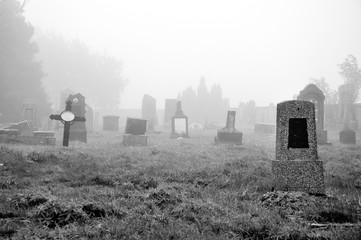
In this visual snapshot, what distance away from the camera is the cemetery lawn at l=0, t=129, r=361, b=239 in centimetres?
344

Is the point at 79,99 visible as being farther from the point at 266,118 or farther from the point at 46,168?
the point at 266,118

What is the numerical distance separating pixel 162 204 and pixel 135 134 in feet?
37.0

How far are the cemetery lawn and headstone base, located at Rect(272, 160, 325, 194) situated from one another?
34cm

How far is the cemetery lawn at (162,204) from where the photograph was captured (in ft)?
11.3

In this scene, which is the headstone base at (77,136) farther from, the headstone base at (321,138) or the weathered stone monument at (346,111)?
the weathered stone monument at (346,111)

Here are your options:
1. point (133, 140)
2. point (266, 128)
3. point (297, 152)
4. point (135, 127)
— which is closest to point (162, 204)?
point (297, 152)

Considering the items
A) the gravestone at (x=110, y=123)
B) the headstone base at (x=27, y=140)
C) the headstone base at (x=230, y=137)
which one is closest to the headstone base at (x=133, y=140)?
the headstone base at (x=27, y=140)

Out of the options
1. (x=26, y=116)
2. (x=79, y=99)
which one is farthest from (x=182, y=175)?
(x=26, y=116)

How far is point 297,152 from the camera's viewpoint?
18.8 feet

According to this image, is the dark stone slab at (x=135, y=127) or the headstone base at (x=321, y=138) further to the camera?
the headstone base at (x=321, y=138)

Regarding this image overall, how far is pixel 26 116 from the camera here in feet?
83.1

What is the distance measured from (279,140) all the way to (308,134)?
57 cm

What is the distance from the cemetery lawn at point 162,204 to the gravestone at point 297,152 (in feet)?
1.47

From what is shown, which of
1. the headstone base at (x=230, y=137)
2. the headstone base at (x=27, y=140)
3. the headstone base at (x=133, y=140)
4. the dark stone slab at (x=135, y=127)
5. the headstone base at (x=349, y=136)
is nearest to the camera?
the headstone base at (x=27, y=140)
